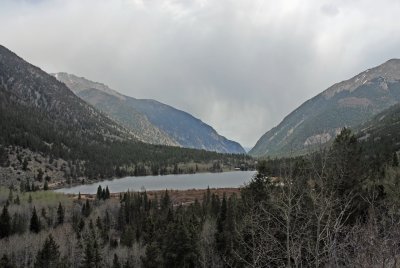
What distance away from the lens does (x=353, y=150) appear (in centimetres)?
4147

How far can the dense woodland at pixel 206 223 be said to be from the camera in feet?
83.6

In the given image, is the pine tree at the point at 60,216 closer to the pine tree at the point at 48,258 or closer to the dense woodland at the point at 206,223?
the dense woodland at the point at 206,223

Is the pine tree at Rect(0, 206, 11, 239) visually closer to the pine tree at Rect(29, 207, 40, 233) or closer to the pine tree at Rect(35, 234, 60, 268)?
the pine tree at Rect(29, 207, 40, 233)

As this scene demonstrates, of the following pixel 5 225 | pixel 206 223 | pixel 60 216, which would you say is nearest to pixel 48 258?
pixel 5 225

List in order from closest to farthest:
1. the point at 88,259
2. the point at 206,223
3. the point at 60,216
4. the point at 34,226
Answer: the point at 88,259 → the point at 206,223 → the point at 34,226 → the point at 60,216

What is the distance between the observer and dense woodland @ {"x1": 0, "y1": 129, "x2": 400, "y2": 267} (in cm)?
2548

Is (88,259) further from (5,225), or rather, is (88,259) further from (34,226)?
(34,226)

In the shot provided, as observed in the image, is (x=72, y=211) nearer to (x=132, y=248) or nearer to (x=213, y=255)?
(x=132, y=248)

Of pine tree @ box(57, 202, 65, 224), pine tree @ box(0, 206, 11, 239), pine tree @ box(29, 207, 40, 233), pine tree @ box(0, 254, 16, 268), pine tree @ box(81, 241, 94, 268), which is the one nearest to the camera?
pine tree @ box(81, 241, 94, 268)

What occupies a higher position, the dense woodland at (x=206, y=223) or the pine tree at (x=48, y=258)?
the dense woodland at (x=206, y=223)

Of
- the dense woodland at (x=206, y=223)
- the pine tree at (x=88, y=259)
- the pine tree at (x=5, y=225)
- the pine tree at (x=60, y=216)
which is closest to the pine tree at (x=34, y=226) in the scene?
the dense woodland at (x=206, y=223)

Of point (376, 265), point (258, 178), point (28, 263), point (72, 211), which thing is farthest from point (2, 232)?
point (376, 265)

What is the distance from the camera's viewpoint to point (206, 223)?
73875 mm

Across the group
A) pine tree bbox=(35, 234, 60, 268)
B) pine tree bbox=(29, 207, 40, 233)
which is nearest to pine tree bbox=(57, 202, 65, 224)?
pine tree bbox=(29, 207, 40, 233)
